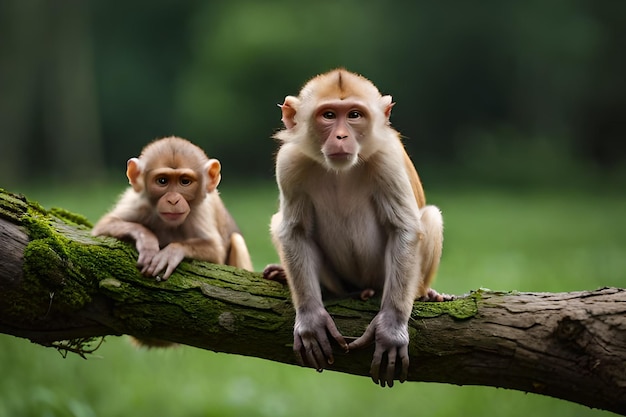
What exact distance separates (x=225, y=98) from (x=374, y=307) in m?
33.0

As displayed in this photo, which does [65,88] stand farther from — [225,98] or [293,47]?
[293,47]

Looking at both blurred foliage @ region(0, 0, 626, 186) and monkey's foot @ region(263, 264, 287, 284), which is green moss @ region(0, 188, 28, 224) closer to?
monkey's foot @ region(263, 264, 287, 284)

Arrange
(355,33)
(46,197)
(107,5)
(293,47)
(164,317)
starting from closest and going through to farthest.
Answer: (164,317), (46,197), (293,47), (355,33), (107,5)

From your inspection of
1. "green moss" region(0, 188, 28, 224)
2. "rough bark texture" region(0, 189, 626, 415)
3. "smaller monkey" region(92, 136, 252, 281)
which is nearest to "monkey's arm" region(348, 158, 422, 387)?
"rough bark texture" region(0, 189, 626, 415)

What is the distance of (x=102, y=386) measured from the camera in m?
10.4

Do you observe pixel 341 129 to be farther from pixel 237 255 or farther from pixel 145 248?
pixel 237 255

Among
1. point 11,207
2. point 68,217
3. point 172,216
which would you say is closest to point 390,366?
point 172,216

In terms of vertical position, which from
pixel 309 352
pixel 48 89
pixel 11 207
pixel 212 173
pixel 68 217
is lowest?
pixel 309 352

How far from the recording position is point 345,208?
657cm

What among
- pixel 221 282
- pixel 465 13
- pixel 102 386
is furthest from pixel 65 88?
pixel 221 282

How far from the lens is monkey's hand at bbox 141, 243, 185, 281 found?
6148mm

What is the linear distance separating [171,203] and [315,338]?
1883 millimetres

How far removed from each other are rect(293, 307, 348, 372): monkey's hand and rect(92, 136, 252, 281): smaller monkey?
1243 mm

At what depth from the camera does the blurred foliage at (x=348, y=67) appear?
34594mm
